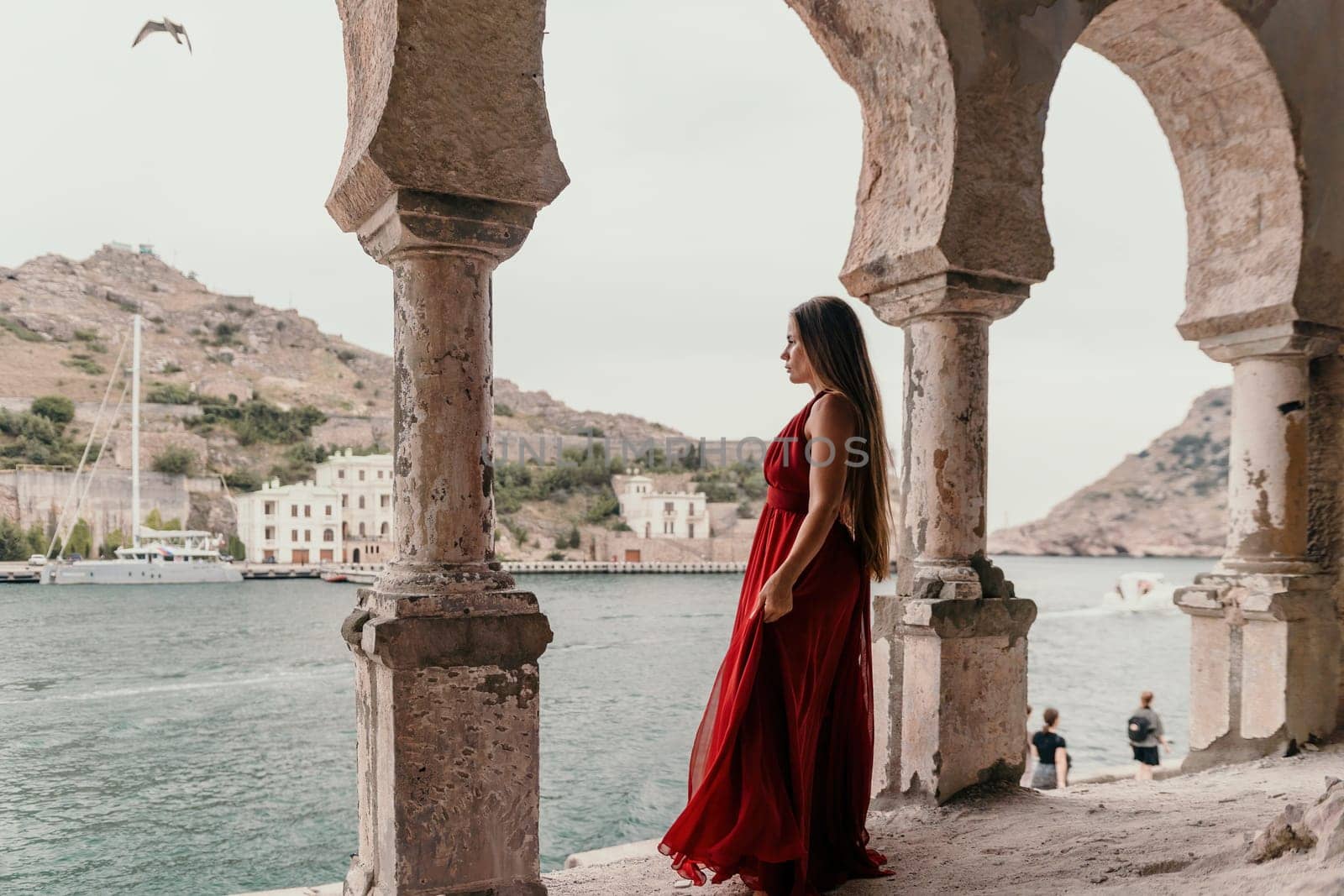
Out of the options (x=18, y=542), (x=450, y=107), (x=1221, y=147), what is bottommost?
(x=18, y=542)

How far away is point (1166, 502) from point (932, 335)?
9234 centimetres

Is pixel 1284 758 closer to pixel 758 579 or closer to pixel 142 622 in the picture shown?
pixel 758 579

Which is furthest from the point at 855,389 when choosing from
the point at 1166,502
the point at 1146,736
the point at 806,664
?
the point at 1166,502

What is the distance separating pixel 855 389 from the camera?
256 cm

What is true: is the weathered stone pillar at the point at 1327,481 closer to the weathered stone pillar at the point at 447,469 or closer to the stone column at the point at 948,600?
the stone column at the point at 948,600

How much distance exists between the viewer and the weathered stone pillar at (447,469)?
2.32m

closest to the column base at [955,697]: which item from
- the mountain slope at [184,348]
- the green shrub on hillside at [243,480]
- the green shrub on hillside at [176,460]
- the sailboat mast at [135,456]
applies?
the sailboat mast at [135,456]

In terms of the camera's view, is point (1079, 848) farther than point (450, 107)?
Yes

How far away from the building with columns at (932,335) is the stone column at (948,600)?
12mm

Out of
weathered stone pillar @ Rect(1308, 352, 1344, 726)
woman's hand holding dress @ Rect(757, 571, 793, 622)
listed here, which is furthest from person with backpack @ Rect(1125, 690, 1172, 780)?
woman's hand holding dress @ Rect(757, 571, 793, 622)

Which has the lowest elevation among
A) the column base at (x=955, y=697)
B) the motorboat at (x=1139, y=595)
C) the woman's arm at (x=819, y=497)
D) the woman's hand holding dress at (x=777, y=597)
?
the motorboat at (x=1139, y=595)

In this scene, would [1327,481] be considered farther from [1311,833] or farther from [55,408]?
[55,408]

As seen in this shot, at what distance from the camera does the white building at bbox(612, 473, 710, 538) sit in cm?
5834

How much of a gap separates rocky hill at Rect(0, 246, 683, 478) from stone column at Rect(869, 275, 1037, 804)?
151ft
